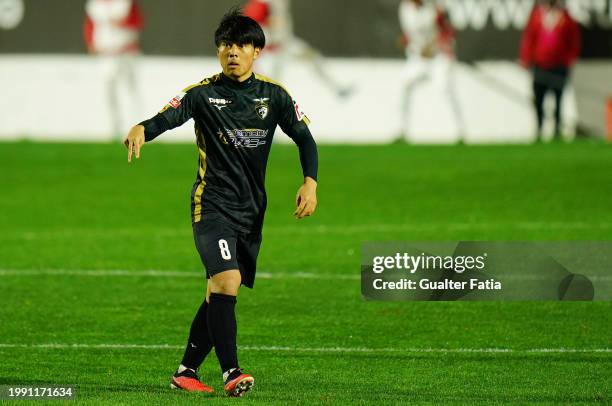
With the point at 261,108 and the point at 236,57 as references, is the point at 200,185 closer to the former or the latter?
the point at 261,108

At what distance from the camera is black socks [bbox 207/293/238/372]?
26.2 feet

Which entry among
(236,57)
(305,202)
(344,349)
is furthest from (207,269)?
(344,349)

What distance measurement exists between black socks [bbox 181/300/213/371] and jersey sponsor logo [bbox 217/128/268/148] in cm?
89

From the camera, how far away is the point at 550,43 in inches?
938

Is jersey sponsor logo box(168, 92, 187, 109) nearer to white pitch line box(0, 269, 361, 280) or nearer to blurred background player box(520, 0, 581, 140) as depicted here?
white pitch line box(0, 269, 361, 280)

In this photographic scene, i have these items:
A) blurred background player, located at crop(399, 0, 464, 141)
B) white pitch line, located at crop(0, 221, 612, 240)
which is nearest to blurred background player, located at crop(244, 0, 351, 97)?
blurred background player, located at crop(399, 0, 464, 141)

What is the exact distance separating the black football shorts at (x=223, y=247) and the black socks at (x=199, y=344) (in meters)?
0.30

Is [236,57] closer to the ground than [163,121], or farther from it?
farther from it

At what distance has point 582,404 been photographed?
25.7ft

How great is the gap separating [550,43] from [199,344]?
16370 millimetres

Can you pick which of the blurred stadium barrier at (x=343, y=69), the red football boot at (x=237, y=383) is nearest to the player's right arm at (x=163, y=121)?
the red football boot at (x=237, y=383)

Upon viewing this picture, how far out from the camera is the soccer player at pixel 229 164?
8094mm

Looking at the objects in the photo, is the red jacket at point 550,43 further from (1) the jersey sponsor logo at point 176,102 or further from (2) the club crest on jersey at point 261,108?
(1) the jersey sponsor logo at point 176,102

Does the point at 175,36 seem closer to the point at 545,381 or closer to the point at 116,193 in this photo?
the point at 116,193
